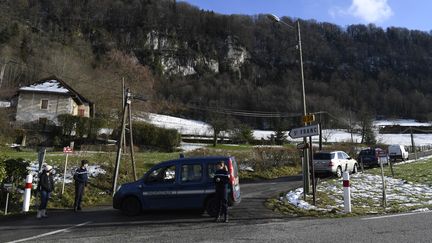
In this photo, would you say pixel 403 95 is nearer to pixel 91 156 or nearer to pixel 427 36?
pixel 427 36

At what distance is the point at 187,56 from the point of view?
18075 centimetres

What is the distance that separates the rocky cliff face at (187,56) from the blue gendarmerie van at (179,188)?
513 feet

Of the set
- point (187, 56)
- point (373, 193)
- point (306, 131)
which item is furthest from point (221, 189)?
point (187, 56)

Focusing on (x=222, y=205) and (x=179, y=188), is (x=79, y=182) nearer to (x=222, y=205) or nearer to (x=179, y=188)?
(x=179, y=188)

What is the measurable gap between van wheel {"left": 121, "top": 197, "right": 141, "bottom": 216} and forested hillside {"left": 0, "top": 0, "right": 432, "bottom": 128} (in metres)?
Answer: 102

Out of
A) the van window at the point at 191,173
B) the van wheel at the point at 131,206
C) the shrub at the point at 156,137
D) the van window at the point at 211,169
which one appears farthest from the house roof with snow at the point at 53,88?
the van window at the point at 211,169

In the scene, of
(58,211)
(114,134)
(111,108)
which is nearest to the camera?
(58,211)

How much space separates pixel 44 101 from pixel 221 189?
155 ft

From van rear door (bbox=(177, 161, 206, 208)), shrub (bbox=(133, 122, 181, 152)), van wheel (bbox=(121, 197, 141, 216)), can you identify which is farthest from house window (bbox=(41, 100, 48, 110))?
van rear door (bbox=(177, 161, 206, 208))

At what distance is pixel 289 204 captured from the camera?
1366 centimetres

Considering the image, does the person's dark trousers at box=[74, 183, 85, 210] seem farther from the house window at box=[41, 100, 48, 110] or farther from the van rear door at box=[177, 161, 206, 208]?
the house window at box=[41, 100, 48, 110]

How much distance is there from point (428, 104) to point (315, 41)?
5502cm

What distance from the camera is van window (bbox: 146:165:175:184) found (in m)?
12.5

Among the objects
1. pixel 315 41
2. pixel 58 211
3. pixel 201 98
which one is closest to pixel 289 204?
pixel 58 211
